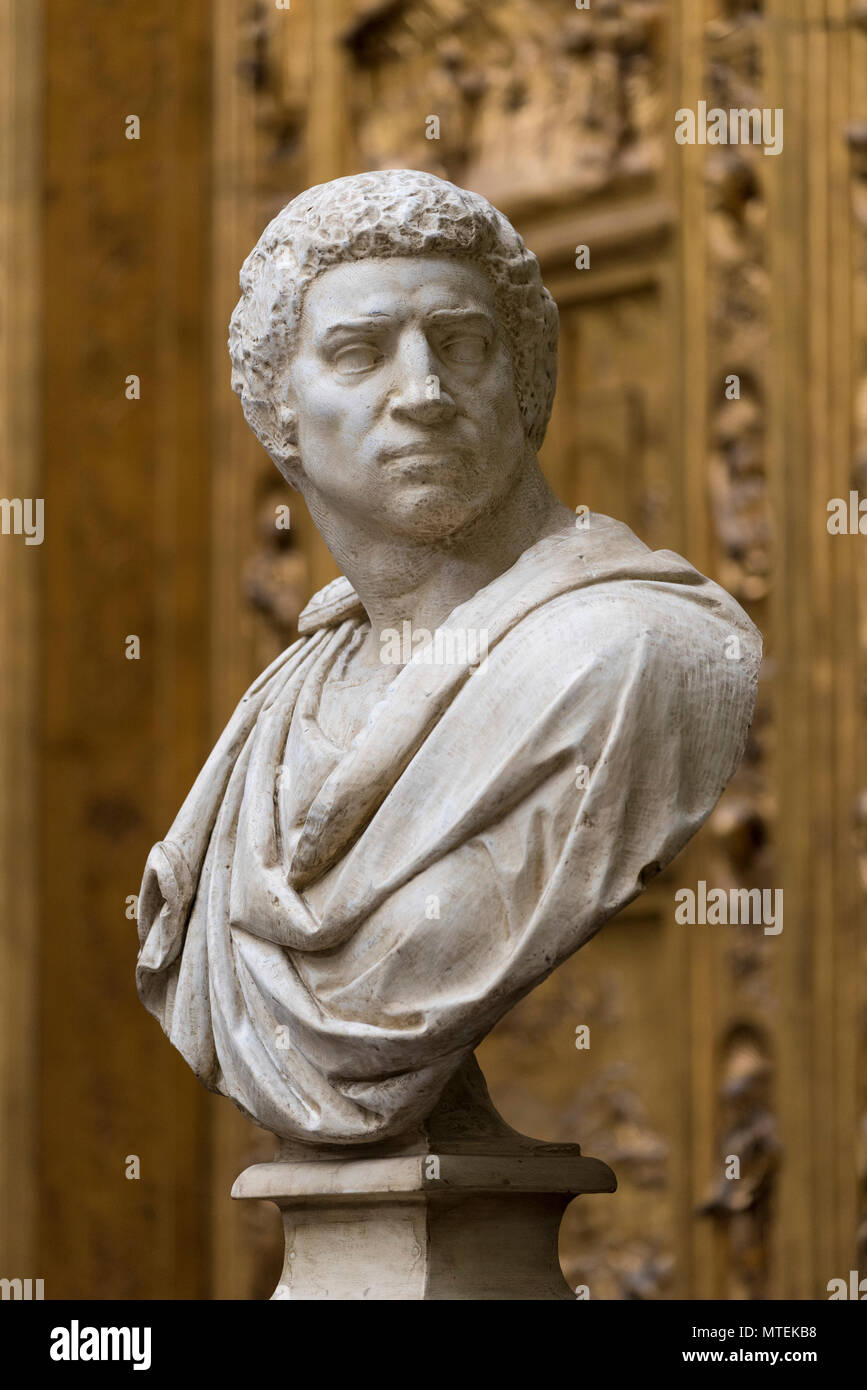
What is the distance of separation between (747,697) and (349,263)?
904 mm

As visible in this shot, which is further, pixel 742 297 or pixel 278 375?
pixel 742 297

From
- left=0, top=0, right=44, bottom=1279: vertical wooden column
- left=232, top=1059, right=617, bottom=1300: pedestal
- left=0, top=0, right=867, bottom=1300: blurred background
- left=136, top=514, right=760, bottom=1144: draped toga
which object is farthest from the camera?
left=0, top=0, right=44, bottom=1279: vertical wooden column

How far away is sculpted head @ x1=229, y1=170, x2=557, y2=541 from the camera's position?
385 centimetres

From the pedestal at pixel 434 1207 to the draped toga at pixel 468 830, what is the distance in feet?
0.26

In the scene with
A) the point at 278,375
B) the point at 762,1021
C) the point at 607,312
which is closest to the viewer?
the point at 278,375

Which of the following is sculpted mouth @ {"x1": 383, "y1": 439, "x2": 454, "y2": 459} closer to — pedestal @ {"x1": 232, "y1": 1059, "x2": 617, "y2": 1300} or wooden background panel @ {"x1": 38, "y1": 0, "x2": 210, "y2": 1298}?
pedestal @ {"x1": 232, "y1": 1059, "x2": 617, "y2": 1300}

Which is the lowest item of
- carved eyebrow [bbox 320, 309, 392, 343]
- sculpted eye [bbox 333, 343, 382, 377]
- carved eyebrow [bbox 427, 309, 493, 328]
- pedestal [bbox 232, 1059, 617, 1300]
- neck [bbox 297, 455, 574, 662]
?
pedestal [bbox 232, 1059, 617, 1300]

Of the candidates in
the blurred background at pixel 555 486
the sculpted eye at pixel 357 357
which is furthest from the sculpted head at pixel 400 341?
the blurred background at pixel 555 486

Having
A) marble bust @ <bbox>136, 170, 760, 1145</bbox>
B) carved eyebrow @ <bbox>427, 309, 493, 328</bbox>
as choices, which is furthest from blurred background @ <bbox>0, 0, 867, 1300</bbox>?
carved eyebrow @ <bbox>427, 309, 493, 328</bbox>

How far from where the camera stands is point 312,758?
13.0 feet

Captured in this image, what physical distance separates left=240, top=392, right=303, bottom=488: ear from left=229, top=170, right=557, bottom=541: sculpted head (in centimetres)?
2

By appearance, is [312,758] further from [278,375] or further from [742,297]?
[742,297]

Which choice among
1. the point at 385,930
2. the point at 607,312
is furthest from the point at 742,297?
the point at 385,930

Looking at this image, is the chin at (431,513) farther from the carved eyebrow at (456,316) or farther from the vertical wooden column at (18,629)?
the vertical wooden column at (18,629)
